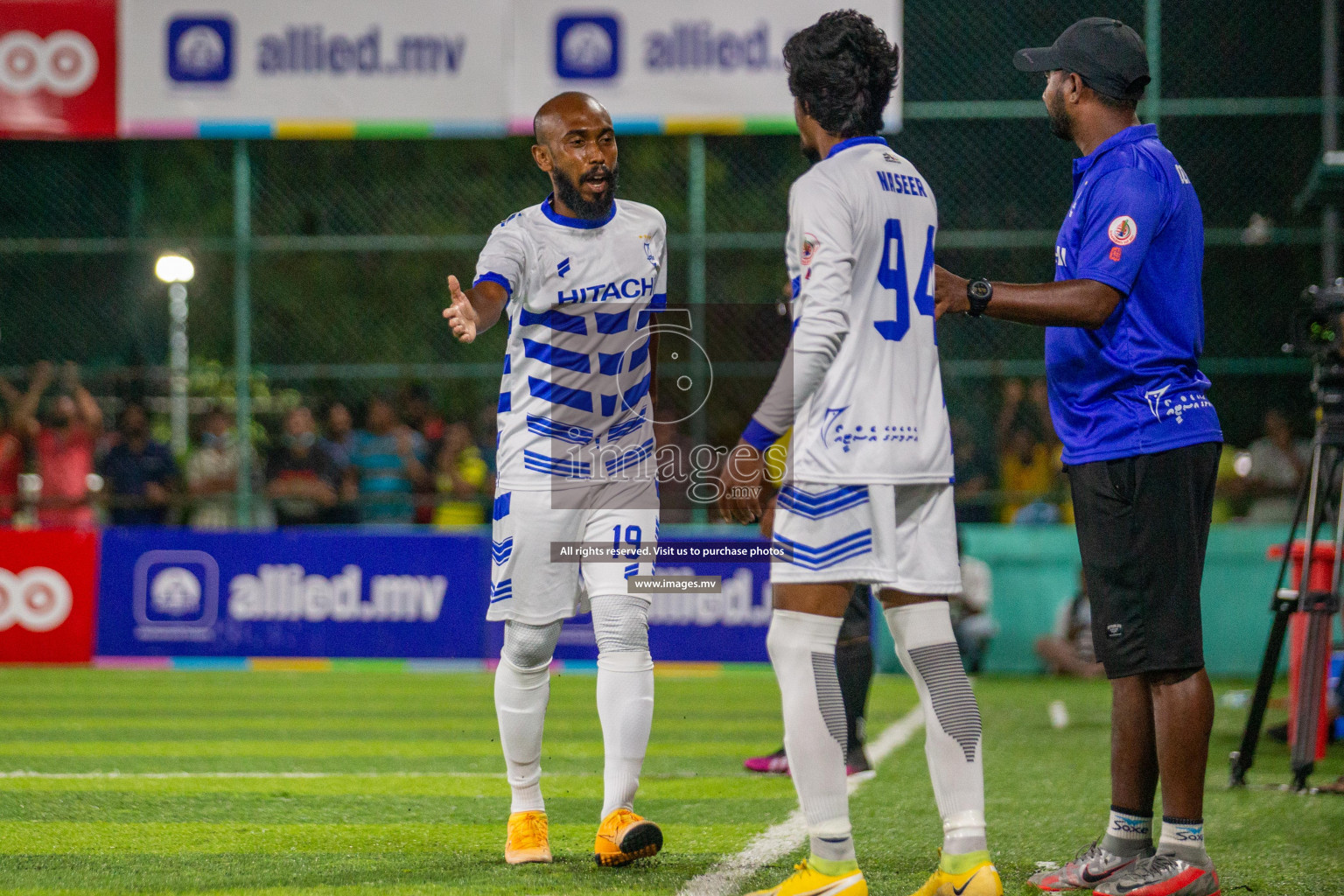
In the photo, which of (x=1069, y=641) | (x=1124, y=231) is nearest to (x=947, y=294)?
(x=1124, y=231)

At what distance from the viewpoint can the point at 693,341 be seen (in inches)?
510

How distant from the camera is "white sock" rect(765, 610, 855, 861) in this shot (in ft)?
12.1

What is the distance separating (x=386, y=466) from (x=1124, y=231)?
973cm

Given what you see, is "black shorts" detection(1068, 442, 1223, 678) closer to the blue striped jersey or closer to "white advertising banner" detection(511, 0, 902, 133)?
the blue striped jersey

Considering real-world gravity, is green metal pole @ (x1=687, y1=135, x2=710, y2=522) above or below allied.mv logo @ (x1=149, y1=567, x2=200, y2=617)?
above

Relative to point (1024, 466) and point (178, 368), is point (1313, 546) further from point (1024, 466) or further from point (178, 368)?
point (178, 368)

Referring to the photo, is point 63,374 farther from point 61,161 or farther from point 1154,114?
point 1154,114

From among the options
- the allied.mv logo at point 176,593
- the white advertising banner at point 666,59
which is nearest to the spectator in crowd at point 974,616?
the white advertising banner at point 666,59

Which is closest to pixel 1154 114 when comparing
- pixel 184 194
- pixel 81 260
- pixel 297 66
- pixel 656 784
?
pixel 297 66

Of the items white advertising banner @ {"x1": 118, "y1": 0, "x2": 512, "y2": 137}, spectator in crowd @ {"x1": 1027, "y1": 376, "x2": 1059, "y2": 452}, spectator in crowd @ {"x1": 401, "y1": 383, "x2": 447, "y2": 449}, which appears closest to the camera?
spectator in crowd @ {"x1": 1027, "y1": 376, "x2": 1059, "y2": 452}

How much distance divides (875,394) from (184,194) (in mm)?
28192

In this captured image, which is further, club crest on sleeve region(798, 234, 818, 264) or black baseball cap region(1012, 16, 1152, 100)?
black baseball cap region(1012, 16, 1152, 100)

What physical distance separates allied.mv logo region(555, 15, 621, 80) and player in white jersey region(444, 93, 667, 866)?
8.72 metres

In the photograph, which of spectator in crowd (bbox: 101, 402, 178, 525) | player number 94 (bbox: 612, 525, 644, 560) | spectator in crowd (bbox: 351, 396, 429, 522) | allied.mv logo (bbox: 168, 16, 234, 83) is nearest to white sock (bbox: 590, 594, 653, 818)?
player number 94 (bbox: 612, 525, 644, 560)
